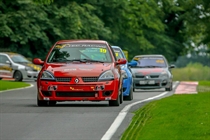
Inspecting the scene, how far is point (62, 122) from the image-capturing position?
15.5m

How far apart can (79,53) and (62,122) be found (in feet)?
17.8

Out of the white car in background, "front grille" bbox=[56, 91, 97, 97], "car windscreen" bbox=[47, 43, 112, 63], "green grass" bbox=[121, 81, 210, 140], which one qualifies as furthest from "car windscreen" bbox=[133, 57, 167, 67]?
"front grille" bbox=[56, 91, 97, 97]

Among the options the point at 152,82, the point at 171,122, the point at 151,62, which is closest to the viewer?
the point at 171,122

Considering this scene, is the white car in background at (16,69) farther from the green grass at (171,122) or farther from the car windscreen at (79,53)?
the green grass at (171,122)

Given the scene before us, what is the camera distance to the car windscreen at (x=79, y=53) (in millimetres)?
20594

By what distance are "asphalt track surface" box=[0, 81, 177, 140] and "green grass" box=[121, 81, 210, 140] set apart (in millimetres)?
243

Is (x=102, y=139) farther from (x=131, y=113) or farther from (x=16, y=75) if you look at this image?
(x=16, y=75)

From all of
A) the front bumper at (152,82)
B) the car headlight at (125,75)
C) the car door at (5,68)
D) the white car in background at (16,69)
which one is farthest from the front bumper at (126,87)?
the car door at (5,68)

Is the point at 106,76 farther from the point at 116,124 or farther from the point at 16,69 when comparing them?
the point at 16,69

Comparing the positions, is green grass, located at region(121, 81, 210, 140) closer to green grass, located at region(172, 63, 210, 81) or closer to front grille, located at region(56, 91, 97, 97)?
front grille, located at region(56, 91, 97, 97)

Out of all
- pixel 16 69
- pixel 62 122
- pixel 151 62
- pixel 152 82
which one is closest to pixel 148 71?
pixel 152 82

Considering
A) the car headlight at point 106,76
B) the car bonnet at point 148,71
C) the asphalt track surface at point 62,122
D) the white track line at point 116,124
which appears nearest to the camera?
the white track line at point 116,124

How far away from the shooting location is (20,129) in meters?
14.3

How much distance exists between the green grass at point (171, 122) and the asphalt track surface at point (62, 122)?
243 mm
